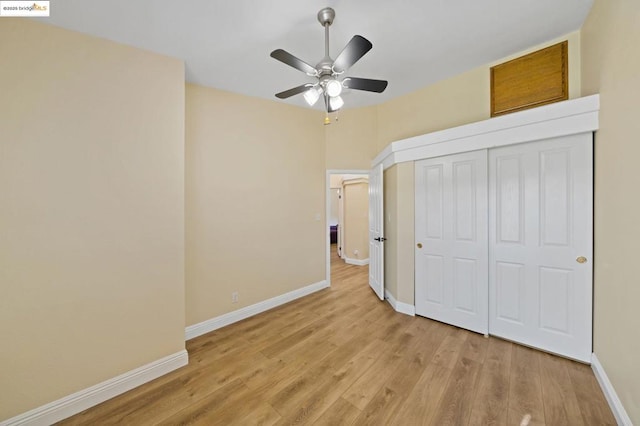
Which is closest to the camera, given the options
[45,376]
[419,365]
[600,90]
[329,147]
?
[45,376]

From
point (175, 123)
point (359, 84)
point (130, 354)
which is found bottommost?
point (130, 354)

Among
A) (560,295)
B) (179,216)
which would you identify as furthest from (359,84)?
(560,295)

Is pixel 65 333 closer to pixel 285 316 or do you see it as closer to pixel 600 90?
pixel 285 316

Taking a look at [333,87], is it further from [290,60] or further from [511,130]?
[511,130]

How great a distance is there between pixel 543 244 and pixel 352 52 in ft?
8.17

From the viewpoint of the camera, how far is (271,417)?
1686 millimetres

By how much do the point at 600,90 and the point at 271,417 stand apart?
11.6 feet

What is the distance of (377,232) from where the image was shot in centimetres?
383

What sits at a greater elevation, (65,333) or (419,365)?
(65,333)

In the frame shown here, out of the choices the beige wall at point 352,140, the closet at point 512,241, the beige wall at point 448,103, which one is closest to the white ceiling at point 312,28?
the beige wall at point 448,103

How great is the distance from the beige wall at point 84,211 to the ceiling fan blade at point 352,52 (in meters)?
1.60

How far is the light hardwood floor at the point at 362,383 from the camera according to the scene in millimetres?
1682

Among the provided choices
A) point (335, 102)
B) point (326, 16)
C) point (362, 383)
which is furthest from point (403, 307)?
point (326, 16)

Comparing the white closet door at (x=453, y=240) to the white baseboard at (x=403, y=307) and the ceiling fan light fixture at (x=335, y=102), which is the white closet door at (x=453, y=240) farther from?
the ceiling fan light fixture at (x=335, y=102)
